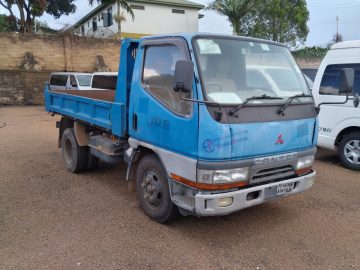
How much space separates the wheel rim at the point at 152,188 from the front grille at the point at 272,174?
3.60 ft

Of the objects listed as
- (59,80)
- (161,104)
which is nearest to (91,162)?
(161,104)

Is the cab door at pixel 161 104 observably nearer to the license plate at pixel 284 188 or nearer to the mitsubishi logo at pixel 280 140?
the mitsubishi logo at pixel 280 140

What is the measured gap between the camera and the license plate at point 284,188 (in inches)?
154

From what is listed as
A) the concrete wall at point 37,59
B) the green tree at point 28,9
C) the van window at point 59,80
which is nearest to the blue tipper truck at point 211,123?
the van window at point 59,80

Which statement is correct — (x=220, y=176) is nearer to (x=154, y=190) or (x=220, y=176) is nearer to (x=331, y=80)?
(x=154, y=190)

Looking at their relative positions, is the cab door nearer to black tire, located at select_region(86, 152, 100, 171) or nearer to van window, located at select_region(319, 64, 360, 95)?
black tire, located at select_region(86, 152, 100, 171)

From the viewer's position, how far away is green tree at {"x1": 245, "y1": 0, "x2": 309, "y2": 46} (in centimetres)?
3234

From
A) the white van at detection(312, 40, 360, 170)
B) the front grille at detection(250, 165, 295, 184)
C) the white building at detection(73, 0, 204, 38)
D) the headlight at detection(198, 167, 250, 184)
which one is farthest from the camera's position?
the white building at detection(73, 0, 204, 38)

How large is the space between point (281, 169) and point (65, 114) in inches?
166

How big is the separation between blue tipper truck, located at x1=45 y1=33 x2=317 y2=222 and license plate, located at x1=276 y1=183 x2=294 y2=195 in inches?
0.4

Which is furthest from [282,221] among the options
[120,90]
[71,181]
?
[71,181]

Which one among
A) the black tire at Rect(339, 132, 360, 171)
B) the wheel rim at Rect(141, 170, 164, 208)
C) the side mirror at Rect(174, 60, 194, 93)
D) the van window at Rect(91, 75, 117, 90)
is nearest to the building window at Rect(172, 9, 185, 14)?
the van window at Rect(91, 75, 117, 90)

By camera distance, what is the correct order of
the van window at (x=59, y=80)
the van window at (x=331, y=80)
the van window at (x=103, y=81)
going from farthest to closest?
the van window at (x=59, y=80), the van window at (x=103, y=81), the van window at (x=331, y=80)

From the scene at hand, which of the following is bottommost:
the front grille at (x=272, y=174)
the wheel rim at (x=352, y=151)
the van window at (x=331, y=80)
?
the wheel rim at (x=352, y=151)
